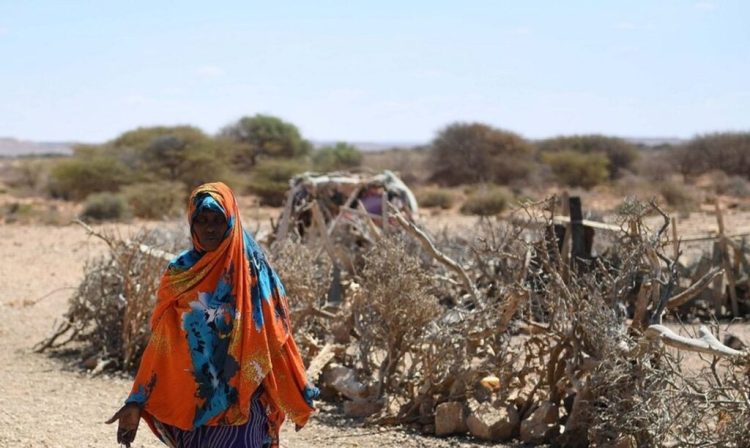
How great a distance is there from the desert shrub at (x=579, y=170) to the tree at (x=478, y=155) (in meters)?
1.00

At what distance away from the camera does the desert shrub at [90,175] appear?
1102 inches

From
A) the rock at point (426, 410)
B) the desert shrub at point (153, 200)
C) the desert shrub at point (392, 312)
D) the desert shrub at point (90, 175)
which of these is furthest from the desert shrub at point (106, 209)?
the rock at point (426, 410)

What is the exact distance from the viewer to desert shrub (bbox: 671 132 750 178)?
32.5 meters

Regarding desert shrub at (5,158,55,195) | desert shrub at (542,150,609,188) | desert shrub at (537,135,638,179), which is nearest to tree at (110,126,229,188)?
desert shrub at (5,158,55,195)

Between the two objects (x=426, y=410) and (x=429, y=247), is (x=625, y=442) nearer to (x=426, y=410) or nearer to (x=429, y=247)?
(x=426, y=410)

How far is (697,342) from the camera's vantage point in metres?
4.14

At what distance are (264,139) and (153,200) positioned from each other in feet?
48.4

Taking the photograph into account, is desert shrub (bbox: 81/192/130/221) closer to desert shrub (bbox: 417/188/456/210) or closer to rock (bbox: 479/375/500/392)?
desert shrub (bbox: 417/188/456/210)

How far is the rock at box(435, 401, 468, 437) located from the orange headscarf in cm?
196

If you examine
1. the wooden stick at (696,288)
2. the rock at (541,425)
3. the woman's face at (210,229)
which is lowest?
the rock at (541,425)

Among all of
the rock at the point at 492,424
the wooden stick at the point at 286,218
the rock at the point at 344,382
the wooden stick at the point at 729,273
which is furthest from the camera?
the wooden stick at the point at 286,218

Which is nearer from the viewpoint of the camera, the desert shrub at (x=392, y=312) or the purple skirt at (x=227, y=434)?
the purple skirt at (x=227, y=434)

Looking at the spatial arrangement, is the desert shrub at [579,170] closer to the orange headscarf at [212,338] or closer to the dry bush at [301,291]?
the dry bush at [301,291]

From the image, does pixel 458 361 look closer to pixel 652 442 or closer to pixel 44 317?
pixel 652 442
